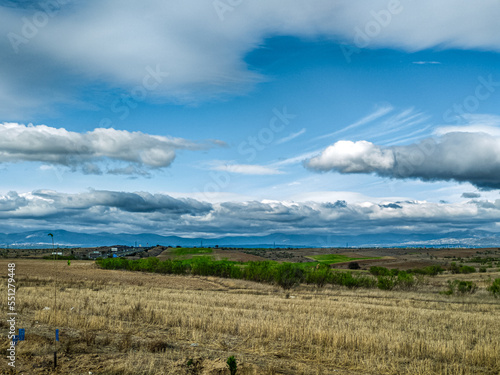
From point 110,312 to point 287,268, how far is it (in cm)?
3690

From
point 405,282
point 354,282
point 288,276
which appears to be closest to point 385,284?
point 405,282

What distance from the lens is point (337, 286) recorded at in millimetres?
55594

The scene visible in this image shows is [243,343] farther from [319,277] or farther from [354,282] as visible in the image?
[354,282]

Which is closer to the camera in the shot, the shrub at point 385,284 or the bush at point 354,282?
the shrub at point 385,284

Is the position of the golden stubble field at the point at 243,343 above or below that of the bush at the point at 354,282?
above

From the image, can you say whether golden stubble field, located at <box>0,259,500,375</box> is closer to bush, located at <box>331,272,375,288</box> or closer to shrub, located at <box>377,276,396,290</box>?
shrub, located at <box>377,276,396,290</box>

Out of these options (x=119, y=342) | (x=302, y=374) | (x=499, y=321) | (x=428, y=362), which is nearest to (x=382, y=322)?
(x=499, y=321)

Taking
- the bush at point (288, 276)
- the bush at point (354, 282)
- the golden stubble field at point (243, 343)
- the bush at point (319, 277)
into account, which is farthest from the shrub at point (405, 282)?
the golden stubble field at point (243, 343)

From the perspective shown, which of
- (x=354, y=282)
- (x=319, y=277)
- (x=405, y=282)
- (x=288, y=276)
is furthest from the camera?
(x=319, y=277)

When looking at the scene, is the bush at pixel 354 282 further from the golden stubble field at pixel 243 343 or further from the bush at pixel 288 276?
the golden stubble field at pixel 243 343

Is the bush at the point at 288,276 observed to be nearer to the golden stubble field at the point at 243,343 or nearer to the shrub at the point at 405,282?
the shrub at the point at 405,282

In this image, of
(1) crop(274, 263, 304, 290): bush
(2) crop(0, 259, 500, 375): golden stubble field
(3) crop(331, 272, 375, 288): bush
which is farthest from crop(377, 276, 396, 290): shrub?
(2) crop(0, 259, 500, 375): golden stubble field

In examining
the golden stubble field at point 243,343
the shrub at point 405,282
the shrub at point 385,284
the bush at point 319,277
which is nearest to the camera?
the golden stubble field at point 243,343

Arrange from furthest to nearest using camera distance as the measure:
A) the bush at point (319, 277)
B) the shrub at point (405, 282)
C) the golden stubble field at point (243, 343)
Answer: the bush at point (319, 277) < the shrub at point (405, 282) < the golden stubble field at point (243, 343)
